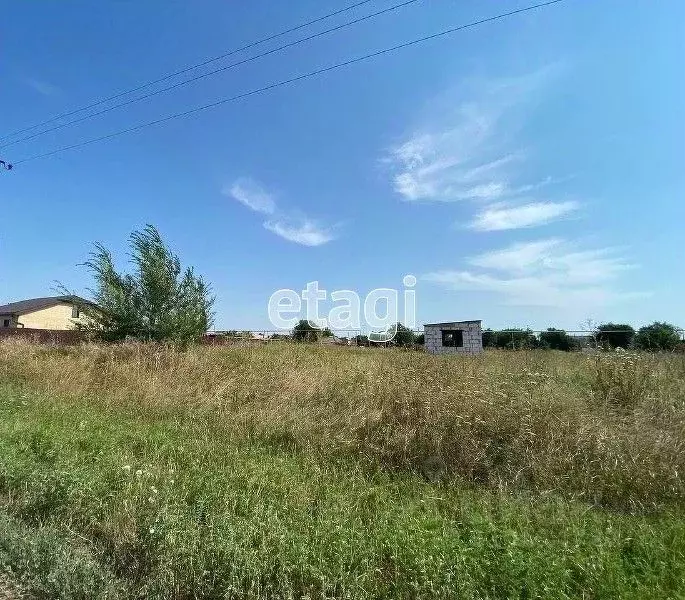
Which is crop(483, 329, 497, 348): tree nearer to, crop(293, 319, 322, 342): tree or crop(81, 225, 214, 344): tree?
crop(293, 319, 322, 342): tree

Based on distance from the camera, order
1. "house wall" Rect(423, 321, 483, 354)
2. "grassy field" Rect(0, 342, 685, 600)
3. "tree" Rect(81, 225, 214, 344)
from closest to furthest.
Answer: "grassy field" Rect(0, 342, 685, 600) → "tree" Rect(81, 225, 214, 344) → "house wall" Rect(423, 321, 483, 354)

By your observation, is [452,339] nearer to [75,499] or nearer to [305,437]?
[305,437]

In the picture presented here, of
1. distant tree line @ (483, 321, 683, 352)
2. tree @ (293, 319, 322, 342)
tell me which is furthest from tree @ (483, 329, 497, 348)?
→ tree @ (293, 319, 322, 342)

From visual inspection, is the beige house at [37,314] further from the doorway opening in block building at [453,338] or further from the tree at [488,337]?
the tree at [488,337]

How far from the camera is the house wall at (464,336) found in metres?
26.3

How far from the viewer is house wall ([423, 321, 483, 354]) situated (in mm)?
26281

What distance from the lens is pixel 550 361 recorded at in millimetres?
7832

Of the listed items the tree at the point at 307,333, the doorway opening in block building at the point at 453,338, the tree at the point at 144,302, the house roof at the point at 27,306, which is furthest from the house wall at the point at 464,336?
the house roof at the point at 27,306

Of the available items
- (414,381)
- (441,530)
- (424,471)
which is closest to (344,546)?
(441,530)

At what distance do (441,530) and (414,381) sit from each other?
3.23 meters

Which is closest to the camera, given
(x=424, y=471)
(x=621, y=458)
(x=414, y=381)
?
(x=621, y=458)

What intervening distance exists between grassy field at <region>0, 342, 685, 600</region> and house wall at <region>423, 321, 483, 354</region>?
1948 cm

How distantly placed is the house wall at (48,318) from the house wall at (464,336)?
36.0m

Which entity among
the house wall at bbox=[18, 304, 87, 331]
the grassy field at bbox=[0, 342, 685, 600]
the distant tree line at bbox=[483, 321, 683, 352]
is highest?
the house wall at bbox=[18, 304, 87, 331]
